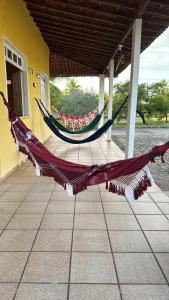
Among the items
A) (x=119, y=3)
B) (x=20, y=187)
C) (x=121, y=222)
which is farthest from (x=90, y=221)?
(x=119, y=3)

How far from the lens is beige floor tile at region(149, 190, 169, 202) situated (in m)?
2.48

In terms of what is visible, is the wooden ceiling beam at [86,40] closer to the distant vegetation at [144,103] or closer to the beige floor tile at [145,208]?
the beige floor tile at [145,208]

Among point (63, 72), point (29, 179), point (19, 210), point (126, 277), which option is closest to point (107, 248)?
point (126, 277)

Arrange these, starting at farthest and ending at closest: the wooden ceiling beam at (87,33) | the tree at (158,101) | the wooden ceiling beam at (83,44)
→ the tree at (158,101) → the wooden ceiling beam at (83,44) → the wooden ceiling beam at (87,33)

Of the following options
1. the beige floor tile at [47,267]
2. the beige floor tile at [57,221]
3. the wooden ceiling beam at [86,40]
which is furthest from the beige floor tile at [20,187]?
the wooden ceiling beam at [86,40]

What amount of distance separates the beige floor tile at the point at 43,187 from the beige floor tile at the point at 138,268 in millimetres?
1375

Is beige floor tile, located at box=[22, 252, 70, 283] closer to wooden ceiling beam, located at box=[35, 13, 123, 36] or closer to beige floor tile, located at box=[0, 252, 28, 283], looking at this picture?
beige floor tile, located at box=[0, 252, 28, 283]

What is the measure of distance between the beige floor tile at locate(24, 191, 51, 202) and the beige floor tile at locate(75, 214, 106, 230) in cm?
54

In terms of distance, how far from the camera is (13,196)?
8.38ft

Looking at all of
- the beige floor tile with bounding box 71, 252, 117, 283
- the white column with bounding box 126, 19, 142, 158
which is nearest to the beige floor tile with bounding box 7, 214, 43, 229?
the beige floor tile with bounding box 71, 252, 117, 283

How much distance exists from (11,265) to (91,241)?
578 millimetres

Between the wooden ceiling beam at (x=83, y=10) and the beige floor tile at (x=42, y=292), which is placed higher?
the wooden ceiling beam at (x=83, y=10)

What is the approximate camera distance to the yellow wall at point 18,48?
297cm

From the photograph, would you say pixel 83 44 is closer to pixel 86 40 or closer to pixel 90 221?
pixel 86 40
